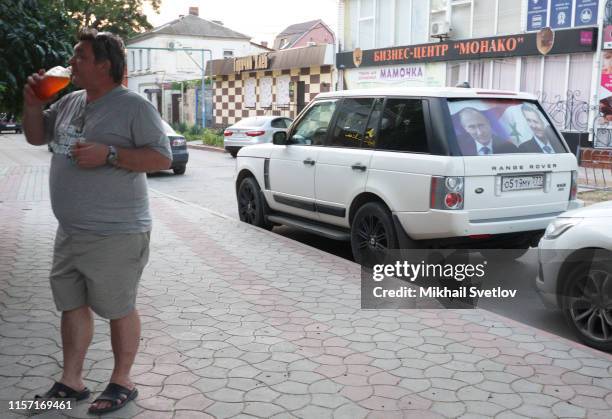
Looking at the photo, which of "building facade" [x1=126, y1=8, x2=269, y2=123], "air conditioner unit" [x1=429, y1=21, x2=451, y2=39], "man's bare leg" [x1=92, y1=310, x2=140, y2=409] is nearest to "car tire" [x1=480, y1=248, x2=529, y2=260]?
"man's bare leg" [x1=92, y1=310, x2=140, y2=409]

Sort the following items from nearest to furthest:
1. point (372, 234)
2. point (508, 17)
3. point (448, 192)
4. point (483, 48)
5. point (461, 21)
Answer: point (448, 192), point (372, 234), point (508, 17), point (483, 48), point (461, 21)

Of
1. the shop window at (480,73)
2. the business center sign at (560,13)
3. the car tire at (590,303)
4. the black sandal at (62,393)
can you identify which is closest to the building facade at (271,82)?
the shop window at (480,73)

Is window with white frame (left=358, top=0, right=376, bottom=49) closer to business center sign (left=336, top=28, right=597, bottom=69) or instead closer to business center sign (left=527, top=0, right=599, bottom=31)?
business center sign (left=336, top=28, right=597, bottom=69)

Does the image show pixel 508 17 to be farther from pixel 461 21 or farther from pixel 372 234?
pixel 372 234

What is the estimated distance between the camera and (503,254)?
23.3 ft

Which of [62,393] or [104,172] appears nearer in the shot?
[104,172]

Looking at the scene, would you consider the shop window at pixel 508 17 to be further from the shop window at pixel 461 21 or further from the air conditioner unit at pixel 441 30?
the air conditioner unit at pixel 441 30

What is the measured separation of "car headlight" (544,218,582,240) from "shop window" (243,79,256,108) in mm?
31325

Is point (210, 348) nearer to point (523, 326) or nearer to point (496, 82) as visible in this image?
point (523, 326)

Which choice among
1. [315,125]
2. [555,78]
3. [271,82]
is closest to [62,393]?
[315,125]

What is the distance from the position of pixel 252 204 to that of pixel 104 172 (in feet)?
18.5

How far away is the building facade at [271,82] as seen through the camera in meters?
29.9

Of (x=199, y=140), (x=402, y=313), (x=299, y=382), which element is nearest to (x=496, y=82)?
(x=199, y=140)

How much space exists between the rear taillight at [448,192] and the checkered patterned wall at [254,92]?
23642 millimetres
